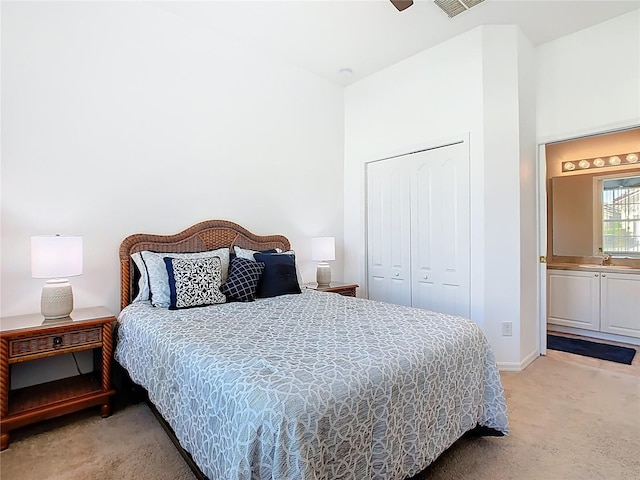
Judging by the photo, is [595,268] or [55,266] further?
[595,268]

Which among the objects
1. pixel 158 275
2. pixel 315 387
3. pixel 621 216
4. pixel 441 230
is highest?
pixel 621 216

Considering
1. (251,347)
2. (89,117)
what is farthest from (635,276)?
(89,117)

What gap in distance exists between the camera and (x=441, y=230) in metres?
3.43

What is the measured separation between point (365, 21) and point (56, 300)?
10.5 ft

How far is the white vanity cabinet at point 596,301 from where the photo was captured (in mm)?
3762

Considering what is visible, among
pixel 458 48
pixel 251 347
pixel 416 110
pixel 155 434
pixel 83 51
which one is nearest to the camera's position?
pixel 251 347

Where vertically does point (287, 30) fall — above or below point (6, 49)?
above

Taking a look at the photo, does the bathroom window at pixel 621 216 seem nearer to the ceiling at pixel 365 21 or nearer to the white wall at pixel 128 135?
the ceiling at pixel 365 21

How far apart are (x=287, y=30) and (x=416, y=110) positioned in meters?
1.50

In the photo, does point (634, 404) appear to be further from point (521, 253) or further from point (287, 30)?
point (287, 30)

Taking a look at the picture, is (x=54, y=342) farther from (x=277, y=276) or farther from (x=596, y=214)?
(x=596, y=214)

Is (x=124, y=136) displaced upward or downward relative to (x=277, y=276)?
upward

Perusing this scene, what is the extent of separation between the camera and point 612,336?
154 inches

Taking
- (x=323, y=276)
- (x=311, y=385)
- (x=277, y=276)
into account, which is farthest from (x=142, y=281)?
(x=311, y=385)
